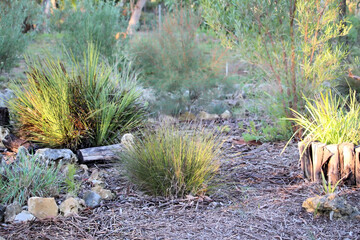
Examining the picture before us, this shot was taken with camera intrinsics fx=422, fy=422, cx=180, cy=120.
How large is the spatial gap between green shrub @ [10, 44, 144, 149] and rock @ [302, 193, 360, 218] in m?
2.81

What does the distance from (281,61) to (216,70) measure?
2800 millimetres

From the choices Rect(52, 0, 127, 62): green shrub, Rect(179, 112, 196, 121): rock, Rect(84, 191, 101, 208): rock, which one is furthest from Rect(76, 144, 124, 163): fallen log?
Rect(52, 0, 127, 62): green shrub

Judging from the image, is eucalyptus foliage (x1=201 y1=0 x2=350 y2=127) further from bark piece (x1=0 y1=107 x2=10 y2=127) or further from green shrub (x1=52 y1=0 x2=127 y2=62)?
green shrub (x1=52 y1=0 x2=127 y2=62)

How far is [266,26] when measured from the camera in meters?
5.21

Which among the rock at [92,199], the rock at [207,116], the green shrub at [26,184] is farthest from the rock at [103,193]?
the rock at [207,116]

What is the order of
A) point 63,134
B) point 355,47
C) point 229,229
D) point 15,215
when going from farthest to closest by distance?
point 355,47 < point 63,134 < point 15,215 < point 229,229

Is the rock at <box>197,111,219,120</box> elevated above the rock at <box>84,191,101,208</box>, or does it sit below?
below

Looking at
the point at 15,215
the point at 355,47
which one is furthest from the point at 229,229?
the point at 355,47

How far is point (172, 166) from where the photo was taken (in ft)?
11.8

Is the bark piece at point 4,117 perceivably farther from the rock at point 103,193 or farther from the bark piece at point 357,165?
the bark piece at point 357,165

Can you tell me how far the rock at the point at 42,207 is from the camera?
3.20 metres

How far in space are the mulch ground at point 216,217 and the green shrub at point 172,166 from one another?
0.34 ft

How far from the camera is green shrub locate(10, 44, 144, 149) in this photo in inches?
200

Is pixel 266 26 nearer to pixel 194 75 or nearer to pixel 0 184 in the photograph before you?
pixel 194 75
